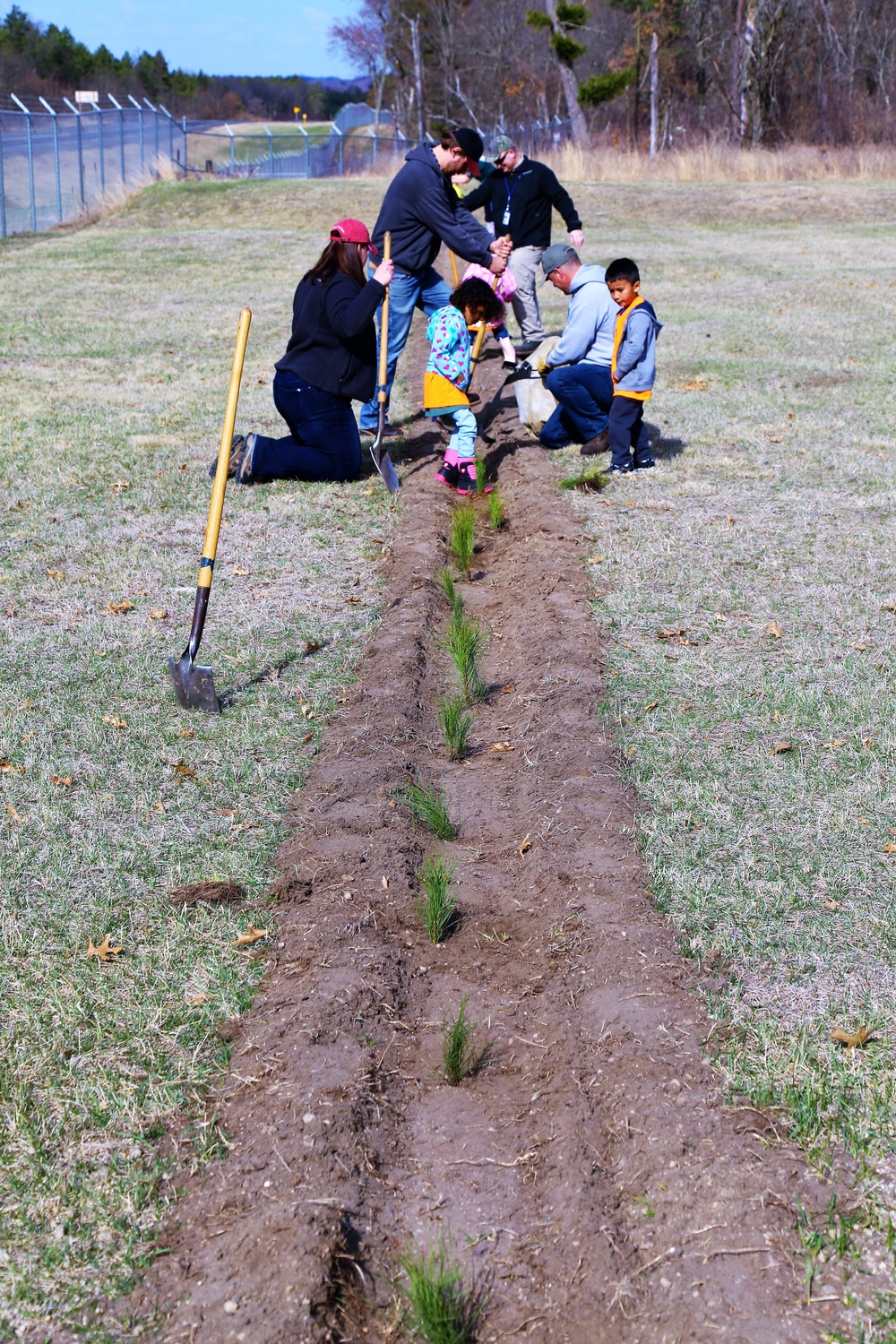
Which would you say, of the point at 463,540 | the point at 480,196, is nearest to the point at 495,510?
the point at 463,540

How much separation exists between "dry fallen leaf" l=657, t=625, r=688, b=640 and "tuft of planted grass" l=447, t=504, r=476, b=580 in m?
1.35

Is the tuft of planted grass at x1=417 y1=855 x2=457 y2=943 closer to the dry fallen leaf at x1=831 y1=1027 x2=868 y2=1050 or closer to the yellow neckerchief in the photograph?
the dry fallen leaf at x1=831 y1=1027 x2=868 y2=1050

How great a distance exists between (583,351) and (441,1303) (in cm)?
692

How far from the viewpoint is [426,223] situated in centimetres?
788

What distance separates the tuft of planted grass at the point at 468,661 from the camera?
16.0ft

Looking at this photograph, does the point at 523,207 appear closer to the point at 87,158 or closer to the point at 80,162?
the point at 80,162

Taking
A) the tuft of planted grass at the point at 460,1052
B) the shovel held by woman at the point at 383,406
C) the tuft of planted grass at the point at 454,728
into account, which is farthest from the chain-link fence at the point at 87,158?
the tuft of planted grass at the point at 460,1052

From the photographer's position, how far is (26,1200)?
97.5 inches

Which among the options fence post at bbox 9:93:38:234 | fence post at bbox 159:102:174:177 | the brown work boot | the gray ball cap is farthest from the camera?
fence post at bbox 159:102:174:177

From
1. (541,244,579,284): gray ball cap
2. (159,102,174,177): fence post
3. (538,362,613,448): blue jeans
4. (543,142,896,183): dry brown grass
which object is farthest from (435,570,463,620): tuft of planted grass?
(159,102,174,177): fence post

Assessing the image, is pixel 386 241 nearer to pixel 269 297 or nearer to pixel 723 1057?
pixel 723 1057

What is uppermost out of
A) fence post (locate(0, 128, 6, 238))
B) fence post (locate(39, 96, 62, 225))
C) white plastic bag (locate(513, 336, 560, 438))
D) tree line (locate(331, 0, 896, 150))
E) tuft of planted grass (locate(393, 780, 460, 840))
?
tree line (locate(331, 0, 896, 150))

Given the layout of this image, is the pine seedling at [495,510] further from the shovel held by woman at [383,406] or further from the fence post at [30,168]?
the fence post at [30,168]

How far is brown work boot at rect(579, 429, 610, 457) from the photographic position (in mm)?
8352
